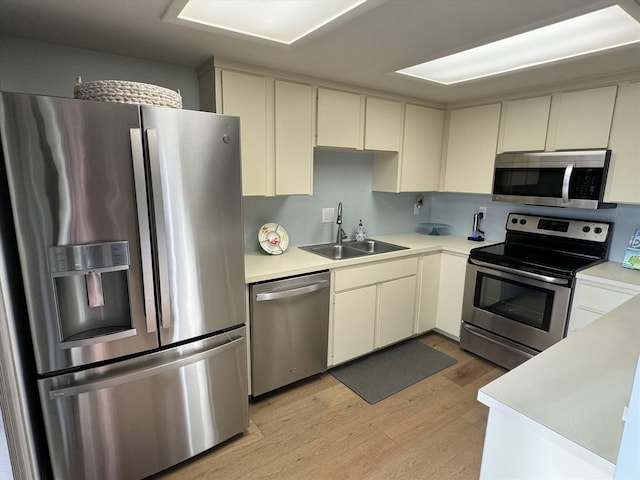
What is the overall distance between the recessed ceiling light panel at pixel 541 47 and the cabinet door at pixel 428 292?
4.86 feet

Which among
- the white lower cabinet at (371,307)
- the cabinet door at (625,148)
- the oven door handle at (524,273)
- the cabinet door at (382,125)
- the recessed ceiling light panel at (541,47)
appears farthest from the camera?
the cabinet door at (382,125)

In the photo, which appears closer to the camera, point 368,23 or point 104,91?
point 104,91

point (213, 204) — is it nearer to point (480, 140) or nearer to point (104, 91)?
point (104, 91)

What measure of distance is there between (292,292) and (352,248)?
990 millimetres

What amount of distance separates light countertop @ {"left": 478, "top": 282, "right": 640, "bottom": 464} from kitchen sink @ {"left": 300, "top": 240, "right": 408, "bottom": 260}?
65.6 inches

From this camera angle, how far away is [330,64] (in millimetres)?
2150

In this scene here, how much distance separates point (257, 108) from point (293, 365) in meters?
1.74

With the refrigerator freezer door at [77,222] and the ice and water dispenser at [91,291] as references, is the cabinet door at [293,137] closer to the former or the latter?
the refrigerator freezer door at [77,222]

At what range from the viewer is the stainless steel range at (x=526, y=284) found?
240 centimetres

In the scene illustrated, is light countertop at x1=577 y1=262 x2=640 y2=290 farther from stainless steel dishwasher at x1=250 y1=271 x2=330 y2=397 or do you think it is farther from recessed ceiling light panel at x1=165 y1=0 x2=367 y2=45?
recessed ceiling light panel at x1=165 y1=0 x2=367 y2=45

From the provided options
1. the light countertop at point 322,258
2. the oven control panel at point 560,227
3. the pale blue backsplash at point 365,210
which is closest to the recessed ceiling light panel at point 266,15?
the pale blue backsplash at point 365,210

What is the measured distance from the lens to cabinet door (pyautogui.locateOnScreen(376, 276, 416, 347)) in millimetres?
2818

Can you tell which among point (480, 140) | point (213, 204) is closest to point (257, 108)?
point (213, 204)

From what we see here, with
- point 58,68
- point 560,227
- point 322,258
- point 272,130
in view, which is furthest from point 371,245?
point 58,68
